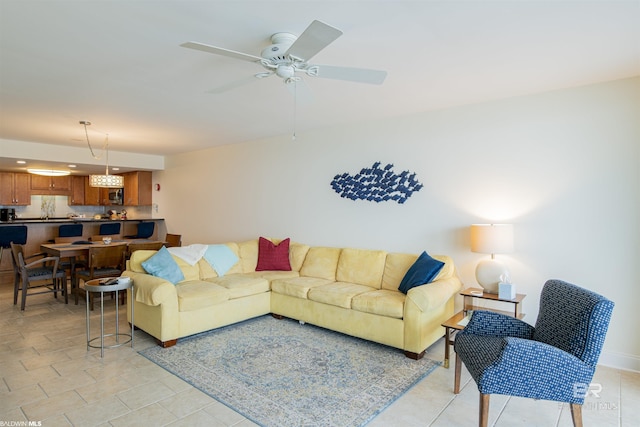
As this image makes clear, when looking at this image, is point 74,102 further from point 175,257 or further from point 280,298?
point 280,298

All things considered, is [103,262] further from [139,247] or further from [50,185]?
[50,185]

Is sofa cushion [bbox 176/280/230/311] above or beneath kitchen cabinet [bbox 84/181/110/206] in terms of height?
beneath

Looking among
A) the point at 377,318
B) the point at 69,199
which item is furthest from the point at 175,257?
the point at 69,199

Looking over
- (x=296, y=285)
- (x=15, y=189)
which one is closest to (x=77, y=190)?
(x=15, y=189)

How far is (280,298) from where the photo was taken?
4379 mm

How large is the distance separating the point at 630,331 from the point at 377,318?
84.1 inches

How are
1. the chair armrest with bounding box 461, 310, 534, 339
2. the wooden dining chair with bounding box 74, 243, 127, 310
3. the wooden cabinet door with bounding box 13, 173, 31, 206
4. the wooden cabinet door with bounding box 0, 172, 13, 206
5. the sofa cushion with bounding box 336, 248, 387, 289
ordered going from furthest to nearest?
the wooden cabinet door with bounding box 13, 173, 31, 206 → the wooden cabinet door with bounding box 0, 172, 13, 206 → the wooden dining chair with bounding box 74, 243, 127, 310 → the sofa cushion with bounding box 336, 248, 387, 289 → the chair armrest with bounding box 461, 310, 534, 339

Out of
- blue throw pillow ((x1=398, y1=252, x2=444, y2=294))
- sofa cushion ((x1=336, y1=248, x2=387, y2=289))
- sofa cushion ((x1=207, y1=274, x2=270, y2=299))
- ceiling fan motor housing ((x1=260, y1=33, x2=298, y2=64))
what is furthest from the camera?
sofa cushion ((x1=336, y1=248, x2=387, y2=289))

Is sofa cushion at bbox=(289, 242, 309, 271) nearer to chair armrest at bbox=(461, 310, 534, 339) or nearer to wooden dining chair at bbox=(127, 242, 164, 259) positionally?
wooden dining chair at bbox=(127, 242, 164, 259)

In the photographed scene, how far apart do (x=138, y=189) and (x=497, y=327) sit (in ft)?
24.8

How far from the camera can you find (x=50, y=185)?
28.3 feet

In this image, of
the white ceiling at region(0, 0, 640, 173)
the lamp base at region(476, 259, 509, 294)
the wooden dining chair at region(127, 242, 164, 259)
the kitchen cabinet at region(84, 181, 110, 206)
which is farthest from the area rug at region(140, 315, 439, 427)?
the kitchen cabinet at region(84, 181, 110, 206)

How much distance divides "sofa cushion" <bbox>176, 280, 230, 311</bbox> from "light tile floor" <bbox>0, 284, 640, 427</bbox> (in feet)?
2.03

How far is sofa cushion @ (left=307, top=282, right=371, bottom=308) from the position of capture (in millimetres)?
3755
